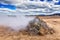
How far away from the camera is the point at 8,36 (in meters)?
5.88

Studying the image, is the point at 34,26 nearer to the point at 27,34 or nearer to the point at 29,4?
the point at 27,34

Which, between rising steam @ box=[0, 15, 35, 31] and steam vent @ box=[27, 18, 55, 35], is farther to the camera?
rising steam @ box=[0, 15, 35, 31]

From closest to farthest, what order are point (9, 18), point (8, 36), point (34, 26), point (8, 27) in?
point (8, 36) < point (34, 26) < point (8, 27) < point (9, 18)

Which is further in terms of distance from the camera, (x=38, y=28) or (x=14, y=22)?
(x=14, y=22)

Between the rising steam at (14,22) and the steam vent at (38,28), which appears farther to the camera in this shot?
the rising steam at (14,22)

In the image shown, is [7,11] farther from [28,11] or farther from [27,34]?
[27,34]

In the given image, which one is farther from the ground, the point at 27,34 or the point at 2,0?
the point at 2,0

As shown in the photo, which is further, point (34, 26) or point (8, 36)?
point (34, 26)

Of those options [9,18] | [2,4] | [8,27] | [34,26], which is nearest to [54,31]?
[34,26]

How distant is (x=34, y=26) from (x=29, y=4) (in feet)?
7.49

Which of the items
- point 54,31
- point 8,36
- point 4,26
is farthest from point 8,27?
point 54,31

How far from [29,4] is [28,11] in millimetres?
300

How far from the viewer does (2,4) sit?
8.32m

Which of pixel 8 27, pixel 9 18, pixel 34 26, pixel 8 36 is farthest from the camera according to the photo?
pixel 9 18
